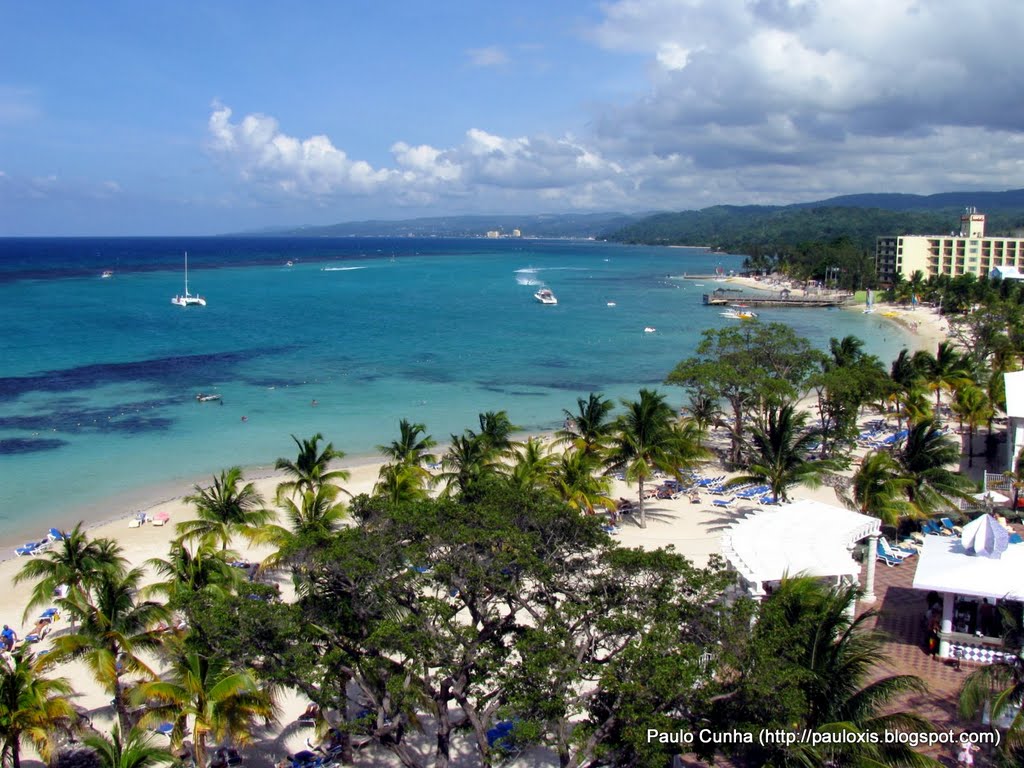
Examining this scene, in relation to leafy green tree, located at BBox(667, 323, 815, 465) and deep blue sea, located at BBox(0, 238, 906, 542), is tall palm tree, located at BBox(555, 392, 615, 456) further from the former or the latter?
deep blue sea, located at BBox(0, 238, 906, 542)

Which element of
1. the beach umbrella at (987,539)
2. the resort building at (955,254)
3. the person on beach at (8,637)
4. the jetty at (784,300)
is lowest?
the person on beach at (8,637)

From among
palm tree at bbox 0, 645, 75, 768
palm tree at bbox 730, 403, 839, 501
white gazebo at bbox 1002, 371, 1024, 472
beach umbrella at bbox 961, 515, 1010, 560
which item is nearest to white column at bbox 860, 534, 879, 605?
beach umbrella at bbox 961, 515, 1010, 560

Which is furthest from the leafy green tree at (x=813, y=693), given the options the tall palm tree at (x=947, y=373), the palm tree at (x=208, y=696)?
the tall palm tree at (x=947, y=373)

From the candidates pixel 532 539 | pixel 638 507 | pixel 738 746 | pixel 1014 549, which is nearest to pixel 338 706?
pixel 532 539

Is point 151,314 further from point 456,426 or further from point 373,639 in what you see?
point 373,639

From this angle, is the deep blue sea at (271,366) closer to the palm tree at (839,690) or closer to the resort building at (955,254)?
the resort building at (955,254)
